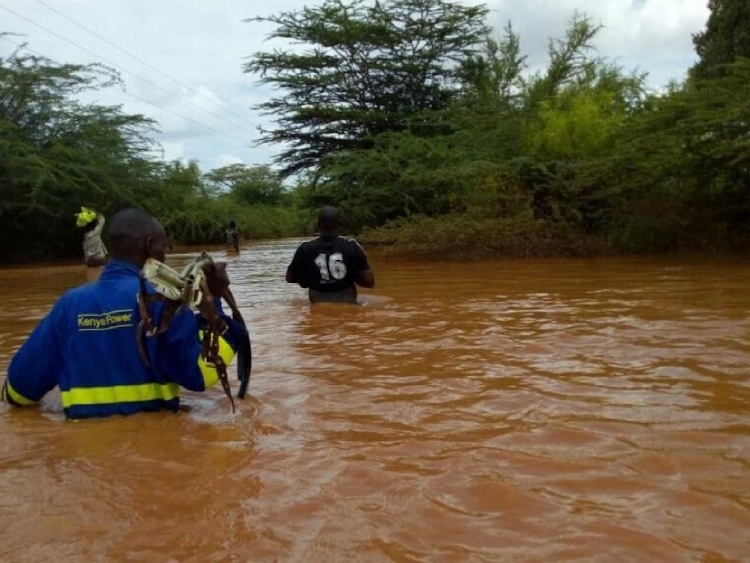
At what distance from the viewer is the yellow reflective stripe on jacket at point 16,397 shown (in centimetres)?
414

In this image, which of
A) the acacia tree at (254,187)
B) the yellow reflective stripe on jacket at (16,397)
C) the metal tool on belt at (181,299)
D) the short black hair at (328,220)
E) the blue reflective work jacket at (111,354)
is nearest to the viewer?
the metal tool on belt at (181,299)

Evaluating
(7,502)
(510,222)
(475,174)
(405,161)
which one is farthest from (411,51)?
(7,502)

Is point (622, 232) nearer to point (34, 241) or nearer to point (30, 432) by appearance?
point (30, 432)

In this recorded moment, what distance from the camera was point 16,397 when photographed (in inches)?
164

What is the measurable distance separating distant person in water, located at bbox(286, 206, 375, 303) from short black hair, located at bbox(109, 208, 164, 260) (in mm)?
3998

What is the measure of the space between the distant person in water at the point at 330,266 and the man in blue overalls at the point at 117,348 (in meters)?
3.99

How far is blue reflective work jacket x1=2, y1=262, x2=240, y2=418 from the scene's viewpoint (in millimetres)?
3730

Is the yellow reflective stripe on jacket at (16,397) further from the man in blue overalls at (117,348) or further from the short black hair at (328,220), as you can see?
the short black hair at (328,220)

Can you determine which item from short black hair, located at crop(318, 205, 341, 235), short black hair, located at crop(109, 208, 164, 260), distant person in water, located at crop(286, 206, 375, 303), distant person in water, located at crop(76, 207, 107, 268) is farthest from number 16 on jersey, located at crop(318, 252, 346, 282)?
distant person in water, located at crop(76, 207, 107, 268)

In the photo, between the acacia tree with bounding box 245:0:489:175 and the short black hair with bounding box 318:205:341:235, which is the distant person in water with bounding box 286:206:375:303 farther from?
the acacia tree with bounding box 245:0:489:175

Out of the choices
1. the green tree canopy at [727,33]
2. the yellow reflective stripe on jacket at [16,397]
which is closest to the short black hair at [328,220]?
the yellow reflective stripe on jacket at [16,397]

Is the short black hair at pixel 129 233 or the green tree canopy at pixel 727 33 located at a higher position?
the green tree canopy at pixel 727 33

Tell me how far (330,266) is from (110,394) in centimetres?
440

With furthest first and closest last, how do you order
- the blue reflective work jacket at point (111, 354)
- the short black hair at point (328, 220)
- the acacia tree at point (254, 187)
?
1. the acacia tree at point (254, 187)
2. the short black hair at point (328, 220)
3. the blue reflective work jacket at point (111, 354)
